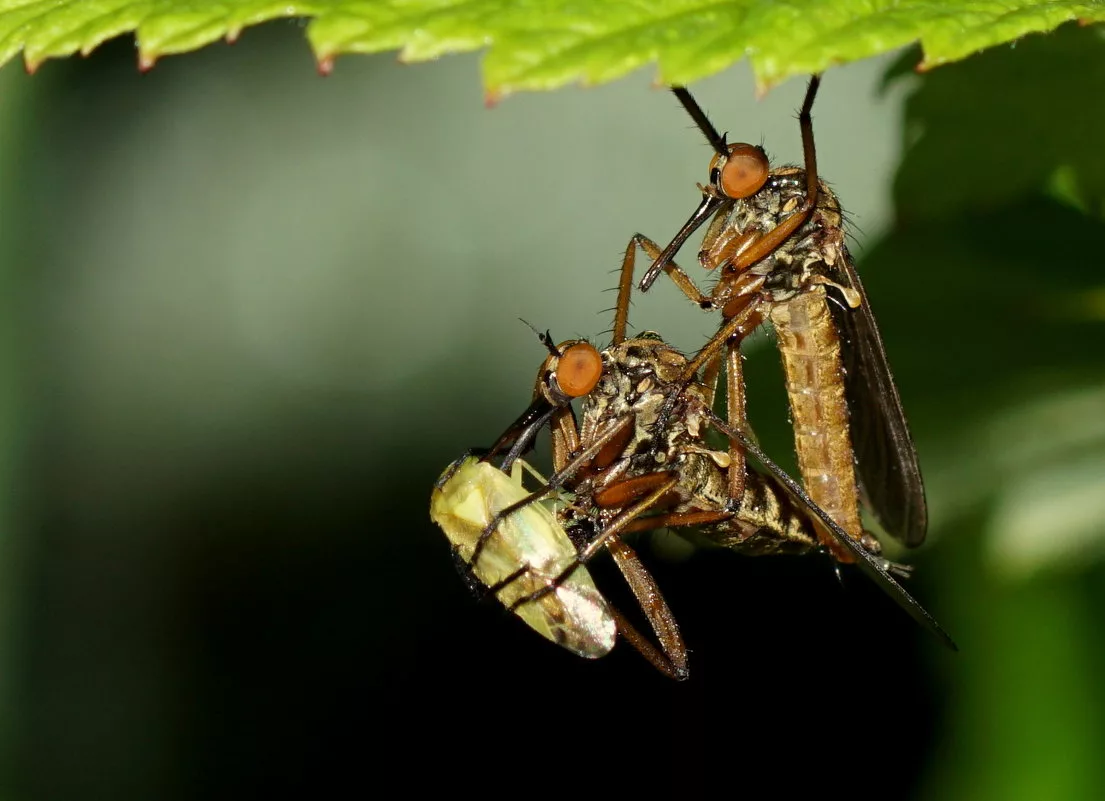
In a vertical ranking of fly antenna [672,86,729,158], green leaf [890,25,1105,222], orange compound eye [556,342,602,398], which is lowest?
orange compound eye [556,342,602,398]

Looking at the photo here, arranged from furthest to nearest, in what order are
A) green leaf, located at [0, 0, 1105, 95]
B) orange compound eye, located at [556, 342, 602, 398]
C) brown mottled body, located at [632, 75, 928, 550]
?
brown mottled body, located at [632, 75, 928, 550] → orange compound eye, located at [556, 342, 602, 398] → green leaf, located at [0, 0, 1105, 95]

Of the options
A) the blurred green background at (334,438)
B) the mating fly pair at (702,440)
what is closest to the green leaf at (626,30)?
the mating fly pair at (702,440)

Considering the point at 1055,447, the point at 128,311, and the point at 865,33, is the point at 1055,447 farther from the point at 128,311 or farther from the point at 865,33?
the point at 128,311

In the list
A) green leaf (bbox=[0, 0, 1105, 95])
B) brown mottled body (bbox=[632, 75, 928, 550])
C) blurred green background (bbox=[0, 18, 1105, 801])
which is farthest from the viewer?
blurred green background (bbox=[0, 18, 1105, 801])

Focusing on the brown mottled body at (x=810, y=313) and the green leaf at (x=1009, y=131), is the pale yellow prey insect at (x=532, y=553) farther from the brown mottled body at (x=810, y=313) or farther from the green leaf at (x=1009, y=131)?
the green leaf at (x=1009, y=131)

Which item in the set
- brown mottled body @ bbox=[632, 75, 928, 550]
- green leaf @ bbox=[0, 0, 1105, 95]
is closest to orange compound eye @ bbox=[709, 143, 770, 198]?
brown mottled body @ bbox=[632, 75, 928, 550]

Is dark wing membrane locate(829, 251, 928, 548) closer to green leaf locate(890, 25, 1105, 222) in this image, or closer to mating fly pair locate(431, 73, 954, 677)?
mating fly pair locate(431, 73, 954, 677)

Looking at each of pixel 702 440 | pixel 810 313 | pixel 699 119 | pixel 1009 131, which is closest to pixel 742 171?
pixel 699 119

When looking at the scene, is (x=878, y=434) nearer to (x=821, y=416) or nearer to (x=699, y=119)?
(x=821, y=416)
